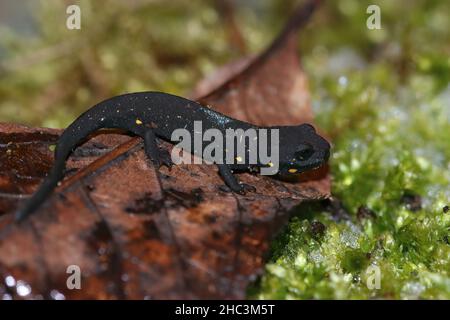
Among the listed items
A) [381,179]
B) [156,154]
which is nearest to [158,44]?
[156,154]

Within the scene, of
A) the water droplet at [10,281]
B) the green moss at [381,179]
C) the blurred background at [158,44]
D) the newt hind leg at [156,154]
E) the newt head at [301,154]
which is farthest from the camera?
the blurred background at [158,44]

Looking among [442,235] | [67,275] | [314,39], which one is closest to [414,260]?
[442,235]

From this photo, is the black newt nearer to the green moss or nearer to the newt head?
the newt head

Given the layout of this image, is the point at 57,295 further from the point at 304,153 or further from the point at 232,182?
the point at 304,153

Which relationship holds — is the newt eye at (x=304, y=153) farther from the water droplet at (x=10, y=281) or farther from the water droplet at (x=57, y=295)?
the water droplet at (x=10, y=281)

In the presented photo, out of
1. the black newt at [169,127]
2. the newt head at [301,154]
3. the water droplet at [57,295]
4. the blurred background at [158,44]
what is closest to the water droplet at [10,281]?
the water droplet at [57,295]

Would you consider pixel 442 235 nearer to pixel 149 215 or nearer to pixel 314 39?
pixel 149 215
